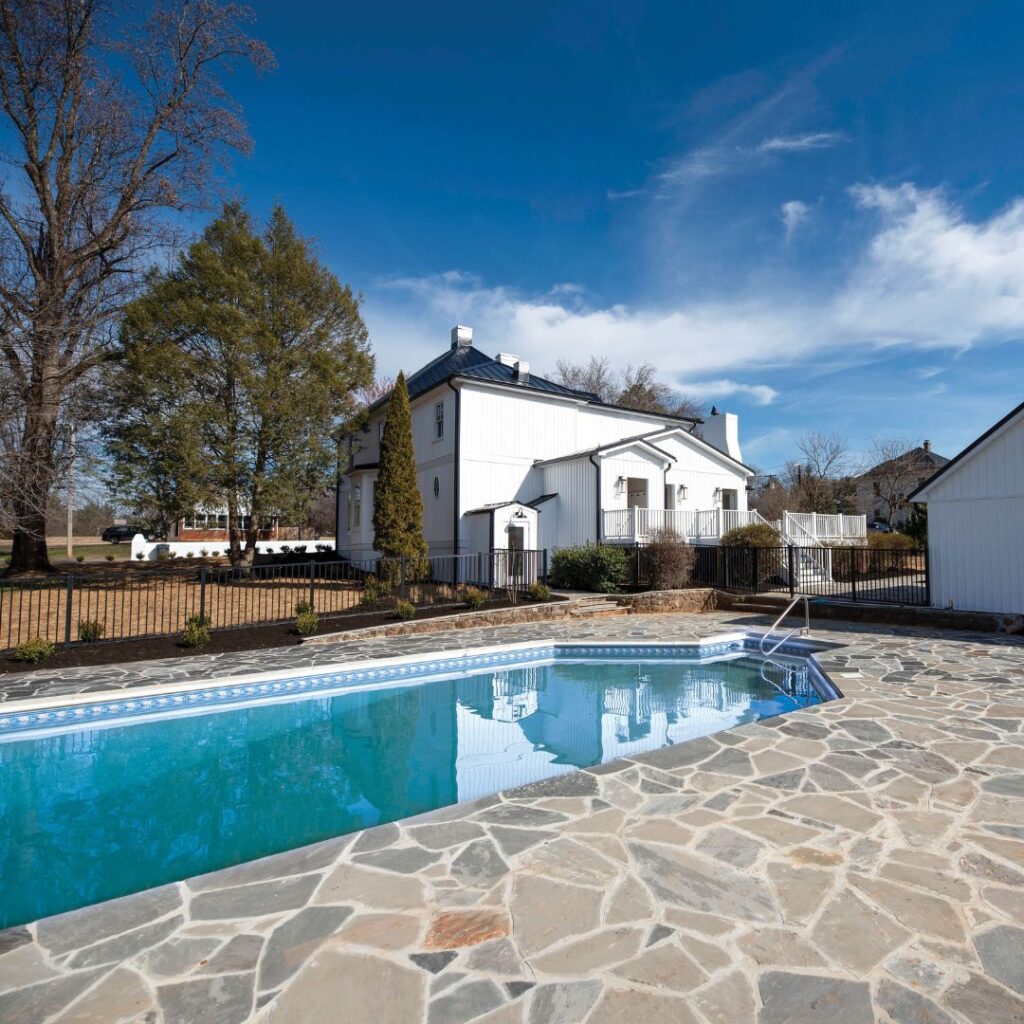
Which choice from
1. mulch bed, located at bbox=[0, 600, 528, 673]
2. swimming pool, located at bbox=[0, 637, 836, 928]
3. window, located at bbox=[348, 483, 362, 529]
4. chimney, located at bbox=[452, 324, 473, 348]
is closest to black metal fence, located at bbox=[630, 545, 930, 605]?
swimming pool, located at bbox=[0, 637, 836, 928]

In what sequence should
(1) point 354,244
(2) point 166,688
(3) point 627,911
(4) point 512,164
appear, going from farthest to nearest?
(1) point 354,244, (4) point 512,164, (2) point 166,688, (3) point 627,911

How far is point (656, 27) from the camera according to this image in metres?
10.4

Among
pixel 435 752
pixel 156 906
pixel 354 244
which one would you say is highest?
pixel 354 244

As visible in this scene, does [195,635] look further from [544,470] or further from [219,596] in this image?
[544,470]

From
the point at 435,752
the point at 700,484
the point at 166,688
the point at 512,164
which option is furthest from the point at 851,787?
the point at 700,484

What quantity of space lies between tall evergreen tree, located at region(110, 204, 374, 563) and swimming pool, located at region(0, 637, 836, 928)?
12.5 metres

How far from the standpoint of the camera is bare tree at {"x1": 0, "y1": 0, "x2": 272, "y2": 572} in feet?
50.2

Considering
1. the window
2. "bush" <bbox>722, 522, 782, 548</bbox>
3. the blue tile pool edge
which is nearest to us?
the blue tile pool edge

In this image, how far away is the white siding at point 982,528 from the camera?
10867 mm

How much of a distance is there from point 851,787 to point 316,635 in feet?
29.7

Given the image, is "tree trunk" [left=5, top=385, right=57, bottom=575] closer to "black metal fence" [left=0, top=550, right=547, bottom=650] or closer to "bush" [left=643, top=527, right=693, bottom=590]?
"black metal fence" [left=0, top=550, right=547, bottom=650]

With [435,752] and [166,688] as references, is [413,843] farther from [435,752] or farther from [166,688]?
[166,688]

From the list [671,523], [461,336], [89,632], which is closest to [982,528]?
[671,523]

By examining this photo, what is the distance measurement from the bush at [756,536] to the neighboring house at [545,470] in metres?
1.45
